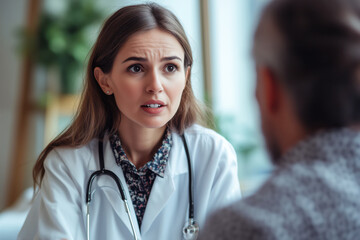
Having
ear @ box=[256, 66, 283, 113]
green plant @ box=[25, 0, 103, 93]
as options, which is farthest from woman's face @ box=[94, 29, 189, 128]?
green plant @ box=[25, 0, 103, 93]

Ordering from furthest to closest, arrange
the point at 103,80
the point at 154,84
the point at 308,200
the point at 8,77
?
1. the point at 8,77
2. the point at 103,80
3. the point at 154,84
4. the point at 308,200

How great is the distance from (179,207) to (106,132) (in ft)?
1.17

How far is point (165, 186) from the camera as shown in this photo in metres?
1.26

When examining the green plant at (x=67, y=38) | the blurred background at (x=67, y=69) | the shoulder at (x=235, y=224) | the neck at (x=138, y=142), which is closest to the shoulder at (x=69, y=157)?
the neck at (x=138, y=142)

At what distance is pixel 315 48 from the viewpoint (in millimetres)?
579

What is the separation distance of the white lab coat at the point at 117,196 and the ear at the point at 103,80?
0.19 meters

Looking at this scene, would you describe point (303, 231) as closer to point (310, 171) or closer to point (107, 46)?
point (310, 171)

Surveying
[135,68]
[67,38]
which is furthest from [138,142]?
[67,38]

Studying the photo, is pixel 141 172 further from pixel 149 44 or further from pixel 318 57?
pixel 318 57

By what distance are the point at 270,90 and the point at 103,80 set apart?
754mm

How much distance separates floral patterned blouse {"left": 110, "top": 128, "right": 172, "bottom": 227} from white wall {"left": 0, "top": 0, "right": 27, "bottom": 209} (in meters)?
2.55

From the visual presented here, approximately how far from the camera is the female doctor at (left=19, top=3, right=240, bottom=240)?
1.19m

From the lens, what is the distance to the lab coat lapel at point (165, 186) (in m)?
1.21

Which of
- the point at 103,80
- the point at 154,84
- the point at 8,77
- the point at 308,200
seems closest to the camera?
the point at 308,200
